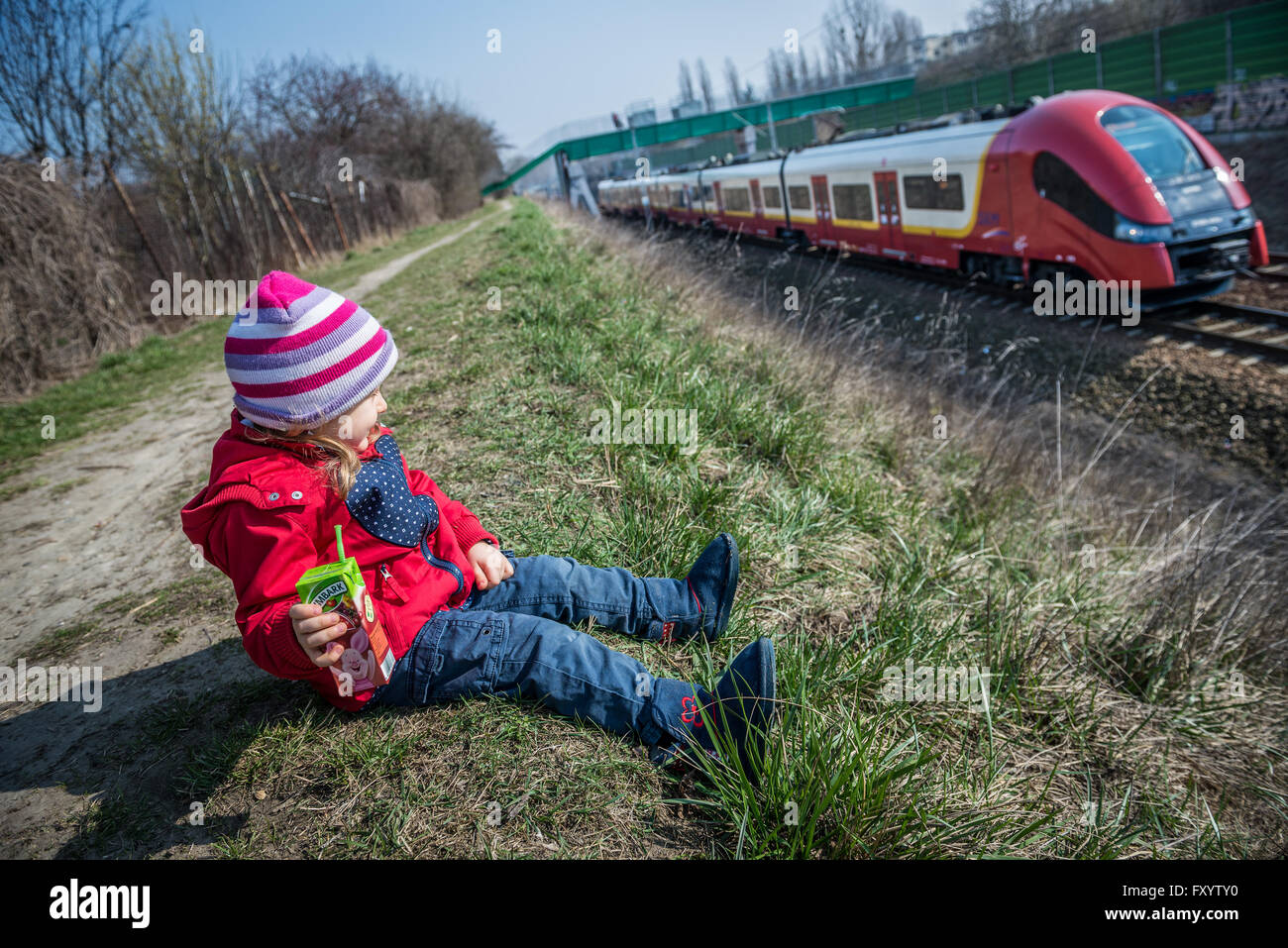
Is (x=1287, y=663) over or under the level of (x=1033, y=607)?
under

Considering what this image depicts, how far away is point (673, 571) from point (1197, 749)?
2.12m

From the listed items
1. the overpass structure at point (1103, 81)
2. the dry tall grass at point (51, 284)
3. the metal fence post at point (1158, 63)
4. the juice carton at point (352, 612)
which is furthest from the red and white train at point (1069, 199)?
the metal fence post at point (1158, 63)

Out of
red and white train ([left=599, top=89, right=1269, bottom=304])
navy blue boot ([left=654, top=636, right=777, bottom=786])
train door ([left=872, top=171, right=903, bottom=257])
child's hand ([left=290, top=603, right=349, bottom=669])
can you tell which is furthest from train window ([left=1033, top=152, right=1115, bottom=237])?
child's hand ([left=290, top=603, right=349, bottom=669])

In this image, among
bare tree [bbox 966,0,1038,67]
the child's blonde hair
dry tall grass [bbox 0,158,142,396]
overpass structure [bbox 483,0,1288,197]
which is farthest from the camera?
bare tree [bbox 966,0,1038,67]

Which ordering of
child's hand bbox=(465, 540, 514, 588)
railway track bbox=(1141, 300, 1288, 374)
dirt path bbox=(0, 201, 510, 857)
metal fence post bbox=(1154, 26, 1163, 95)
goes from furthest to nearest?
1. metal fence post bbox=(1154, 26, 1163, 95)
2. railway track bbox=(1141, 300, 1288, 374)
3. child's hand bbox=(465, 540, 514, 588)
4. dirt path bbox=(0, 201, 510, 857)

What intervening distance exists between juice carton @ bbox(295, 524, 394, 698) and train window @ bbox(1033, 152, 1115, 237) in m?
9.15

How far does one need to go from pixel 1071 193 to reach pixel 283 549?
9529 millimetres

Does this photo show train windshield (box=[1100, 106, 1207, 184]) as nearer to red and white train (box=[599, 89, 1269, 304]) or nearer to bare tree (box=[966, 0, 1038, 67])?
red and white train (box=[599, 89, 1269, 304])

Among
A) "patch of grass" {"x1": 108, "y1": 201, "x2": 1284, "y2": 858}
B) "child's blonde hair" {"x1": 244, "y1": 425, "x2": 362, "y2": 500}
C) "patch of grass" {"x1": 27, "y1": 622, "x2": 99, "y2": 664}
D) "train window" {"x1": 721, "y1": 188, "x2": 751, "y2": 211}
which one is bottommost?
"patch of grass" {"x1": 108, "y1": 201, "x2": 1284, "y2": 858}

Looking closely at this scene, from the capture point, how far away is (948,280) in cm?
1119

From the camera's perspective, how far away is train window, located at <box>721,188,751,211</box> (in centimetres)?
1709

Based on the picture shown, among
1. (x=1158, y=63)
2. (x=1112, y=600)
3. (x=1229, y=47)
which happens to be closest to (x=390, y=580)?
(x=1112, y=600)

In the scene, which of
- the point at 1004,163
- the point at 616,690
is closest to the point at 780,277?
the point at 1004,163
